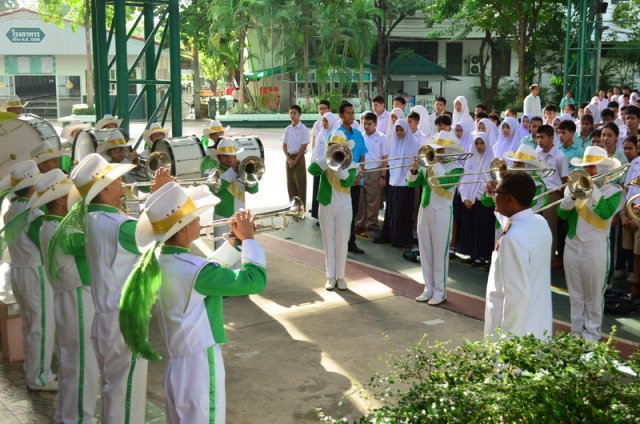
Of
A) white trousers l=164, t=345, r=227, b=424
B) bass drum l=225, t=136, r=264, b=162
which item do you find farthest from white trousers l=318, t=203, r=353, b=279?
white trousers l=164, t=345, r=227, b=424

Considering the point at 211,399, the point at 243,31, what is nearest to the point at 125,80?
the point at 211,399

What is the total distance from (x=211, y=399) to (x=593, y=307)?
4395 mm

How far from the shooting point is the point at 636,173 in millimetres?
9008

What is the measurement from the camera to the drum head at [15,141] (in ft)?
31.7

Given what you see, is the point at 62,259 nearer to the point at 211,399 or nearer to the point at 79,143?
the point at 211,399

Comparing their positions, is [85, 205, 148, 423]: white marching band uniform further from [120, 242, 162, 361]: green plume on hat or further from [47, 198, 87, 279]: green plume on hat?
[120, 242, 162, 361]: green plume on hat

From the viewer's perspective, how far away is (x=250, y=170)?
9.12 meters

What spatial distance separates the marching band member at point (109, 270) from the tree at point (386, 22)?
3156 centimetres

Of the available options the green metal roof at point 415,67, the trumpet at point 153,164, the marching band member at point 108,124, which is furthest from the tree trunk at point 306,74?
the trumpet at point 153,164

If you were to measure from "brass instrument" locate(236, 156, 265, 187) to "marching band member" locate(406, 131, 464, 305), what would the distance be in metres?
1.84

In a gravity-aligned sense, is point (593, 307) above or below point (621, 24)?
below

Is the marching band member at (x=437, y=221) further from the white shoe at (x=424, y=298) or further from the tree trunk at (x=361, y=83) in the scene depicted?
the tree trunk at (x=361, y=83)

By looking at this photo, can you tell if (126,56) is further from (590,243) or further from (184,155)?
A: (590,243)

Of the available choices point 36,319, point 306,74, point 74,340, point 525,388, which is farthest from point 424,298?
point 306,74
